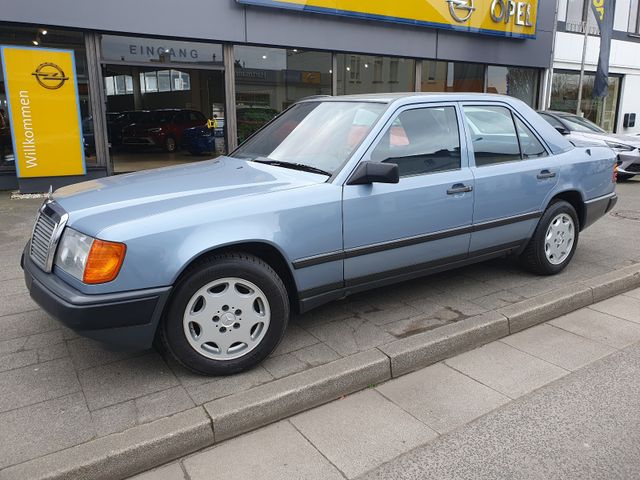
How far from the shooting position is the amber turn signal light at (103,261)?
2756mm

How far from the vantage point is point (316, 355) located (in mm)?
3432

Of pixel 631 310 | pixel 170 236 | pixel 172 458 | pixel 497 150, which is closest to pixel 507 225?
pixel 497 150

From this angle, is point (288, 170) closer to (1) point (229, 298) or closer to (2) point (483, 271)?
(1) point (229, 298)

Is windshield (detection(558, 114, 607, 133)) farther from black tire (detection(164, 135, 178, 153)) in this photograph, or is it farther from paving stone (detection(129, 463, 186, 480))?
paving stone (detection(129, 463, 186, 480))

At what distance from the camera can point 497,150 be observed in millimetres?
4441

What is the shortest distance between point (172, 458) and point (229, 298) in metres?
0.90

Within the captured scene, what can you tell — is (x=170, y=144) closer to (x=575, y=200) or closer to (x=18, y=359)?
(x=575, y=200)

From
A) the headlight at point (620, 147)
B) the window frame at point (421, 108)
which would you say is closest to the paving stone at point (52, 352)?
the window frame at point (421, 108)

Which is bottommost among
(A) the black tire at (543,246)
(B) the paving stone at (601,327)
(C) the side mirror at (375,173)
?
(B) the paving stone at (601,327)

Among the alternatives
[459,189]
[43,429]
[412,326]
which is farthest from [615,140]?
[43,429]

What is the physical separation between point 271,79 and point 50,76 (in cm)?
458

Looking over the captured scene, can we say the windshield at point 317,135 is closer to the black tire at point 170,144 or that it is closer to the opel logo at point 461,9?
the opel logo at point 461,9

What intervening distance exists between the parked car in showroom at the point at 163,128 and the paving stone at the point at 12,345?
35.5 feet

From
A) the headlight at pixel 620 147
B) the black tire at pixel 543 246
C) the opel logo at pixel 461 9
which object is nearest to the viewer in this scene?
the black tire at pixel 543 246
